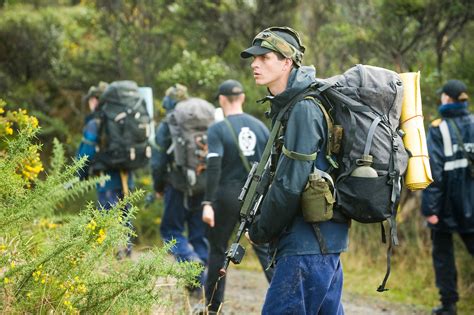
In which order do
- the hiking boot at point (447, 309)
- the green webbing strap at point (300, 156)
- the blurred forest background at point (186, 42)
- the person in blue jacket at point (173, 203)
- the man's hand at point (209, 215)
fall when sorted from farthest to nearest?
the blurred forest background at point (186, 42)
the person in blue jacket at point (173, 203)
the hiking boot at point (447, 309)
the man's hand at point (209, 215)
the green webbing strap at point (300, 156)

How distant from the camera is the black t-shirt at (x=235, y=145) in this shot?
704 cm

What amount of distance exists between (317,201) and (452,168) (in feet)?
12.8

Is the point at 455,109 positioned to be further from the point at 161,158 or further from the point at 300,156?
the point at 300,156

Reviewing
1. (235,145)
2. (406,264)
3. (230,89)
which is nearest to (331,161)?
(235,145)

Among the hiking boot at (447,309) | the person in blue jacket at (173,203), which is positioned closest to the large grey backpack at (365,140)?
the hiking boot at (447,309)

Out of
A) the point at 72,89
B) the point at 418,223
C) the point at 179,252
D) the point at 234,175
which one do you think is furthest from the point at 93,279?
the point at 72,89

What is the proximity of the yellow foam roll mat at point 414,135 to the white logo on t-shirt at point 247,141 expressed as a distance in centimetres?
271

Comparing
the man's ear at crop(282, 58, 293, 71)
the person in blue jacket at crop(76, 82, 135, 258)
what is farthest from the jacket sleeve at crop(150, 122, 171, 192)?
the man's ear at crop(282, 58, 293, 71)

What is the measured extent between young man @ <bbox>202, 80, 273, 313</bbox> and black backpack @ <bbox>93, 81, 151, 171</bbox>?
187 centimetres

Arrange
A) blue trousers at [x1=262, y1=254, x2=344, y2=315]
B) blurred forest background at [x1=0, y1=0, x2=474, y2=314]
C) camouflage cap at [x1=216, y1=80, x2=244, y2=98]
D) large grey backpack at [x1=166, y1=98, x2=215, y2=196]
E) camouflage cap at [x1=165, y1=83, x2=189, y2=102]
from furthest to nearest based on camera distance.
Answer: blurred forest background at [x1=0, y1=0, x2=474, y2=314]
camouflage cap at [x1=165, y1=83, x2=189, y2=102]
large grey backpack at [x1=166, y1=98, x2=215, y2=196]
camouflage cap at [x1=216, y1=80, x2=244, y2=98]
blue trousers at [x1=262, y1=254, x2=344, y2=315]

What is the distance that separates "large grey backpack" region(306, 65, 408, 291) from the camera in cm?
415

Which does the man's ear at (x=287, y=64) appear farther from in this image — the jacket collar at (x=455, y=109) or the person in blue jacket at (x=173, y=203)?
the person in blue jacket at (x=173, y=203)

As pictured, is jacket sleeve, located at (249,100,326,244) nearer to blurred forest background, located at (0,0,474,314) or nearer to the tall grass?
the tall grass

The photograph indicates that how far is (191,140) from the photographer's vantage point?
831cm
